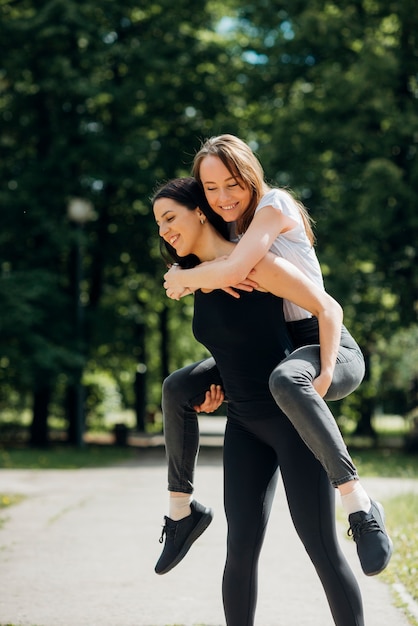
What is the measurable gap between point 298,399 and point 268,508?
0.69 meters

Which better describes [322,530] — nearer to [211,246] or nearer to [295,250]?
[295,250]

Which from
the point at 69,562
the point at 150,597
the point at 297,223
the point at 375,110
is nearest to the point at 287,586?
the point at 150,597

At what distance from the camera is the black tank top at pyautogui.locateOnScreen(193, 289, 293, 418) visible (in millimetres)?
3646

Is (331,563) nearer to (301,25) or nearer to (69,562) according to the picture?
(69,562)

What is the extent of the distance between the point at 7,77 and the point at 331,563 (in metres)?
22.7

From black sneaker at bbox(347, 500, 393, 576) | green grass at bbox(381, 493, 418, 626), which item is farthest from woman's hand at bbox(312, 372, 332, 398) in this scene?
green grass at bbox(381, 493, 418, 626)

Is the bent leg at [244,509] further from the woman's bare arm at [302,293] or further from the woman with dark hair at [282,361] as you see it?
the woman's bare arm at [302,293]

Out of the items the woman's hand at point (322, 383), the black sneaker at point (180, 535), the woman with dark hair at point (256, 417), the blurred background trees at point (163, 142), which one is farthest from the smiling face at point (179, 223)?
the blurred background trees at point (163, 142)

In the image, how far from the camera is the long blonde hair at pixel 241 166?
3.66 metres

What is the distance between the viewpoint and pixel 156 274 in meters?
27.5

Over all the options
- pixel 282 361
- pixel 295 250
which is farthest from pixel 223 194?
pixel 282 361

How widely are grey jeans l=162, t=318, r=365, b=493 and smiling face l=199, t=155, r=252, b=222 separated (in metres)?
0.53

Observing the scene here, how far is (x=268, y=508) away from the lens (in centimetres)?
379

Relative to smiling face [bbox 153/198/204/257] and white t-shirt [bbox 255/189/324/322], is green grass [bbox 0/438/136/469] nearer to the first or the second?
smiling face [bbox 153/198/204/257]
